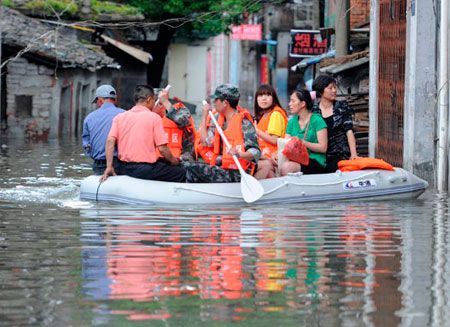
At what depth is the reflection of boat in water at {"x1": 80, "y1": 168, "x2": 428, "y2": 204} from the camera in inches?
616

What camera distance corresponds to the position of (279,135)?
16547 millimetres

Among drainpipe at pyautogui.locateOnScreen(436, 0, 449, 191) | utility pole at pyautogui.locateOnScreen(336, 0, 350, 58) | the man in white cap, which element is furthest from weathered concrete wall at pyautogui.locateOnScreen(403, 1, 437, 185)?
utility pole at pyautogui.locateOnScreen(336, 0, 350, 58)

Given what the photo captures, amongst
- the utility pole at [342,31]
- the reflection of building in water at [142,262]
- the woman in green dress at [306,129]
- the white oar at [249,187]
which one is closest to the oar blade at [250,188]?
the white oar at [249,187]

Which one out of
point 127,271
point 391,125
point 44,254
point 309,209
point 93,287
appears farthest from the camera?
point 391,125

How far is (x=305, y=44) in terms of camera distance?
36.9 metres

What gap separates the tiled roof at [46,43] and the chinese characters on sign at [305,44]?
5.38 metres

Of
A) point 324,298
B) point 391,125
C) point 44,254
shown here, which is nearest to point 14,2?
point 391,125

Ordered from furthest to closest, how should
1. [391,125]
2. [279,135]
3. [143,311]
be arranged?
[391,125], [279,135], [143,311]

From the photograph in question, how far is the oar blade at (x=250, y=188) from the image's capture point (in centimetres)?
1545

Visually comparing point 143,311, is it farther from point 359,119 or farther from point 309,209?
point 359,119

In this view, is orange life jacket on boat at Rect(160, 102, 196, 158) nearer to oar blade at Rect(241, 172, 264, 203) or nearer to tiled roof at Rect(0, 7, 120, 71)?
oar blade at Rect(241, 172, 264, 203)

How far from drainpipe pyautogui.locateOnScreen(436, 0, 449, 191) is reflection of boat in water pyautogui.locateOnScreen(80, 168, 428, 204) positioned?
4.43 feet

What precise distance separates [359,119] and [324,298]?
15.6 metres

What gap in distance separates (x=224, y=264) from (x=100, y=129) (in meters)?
6.54
